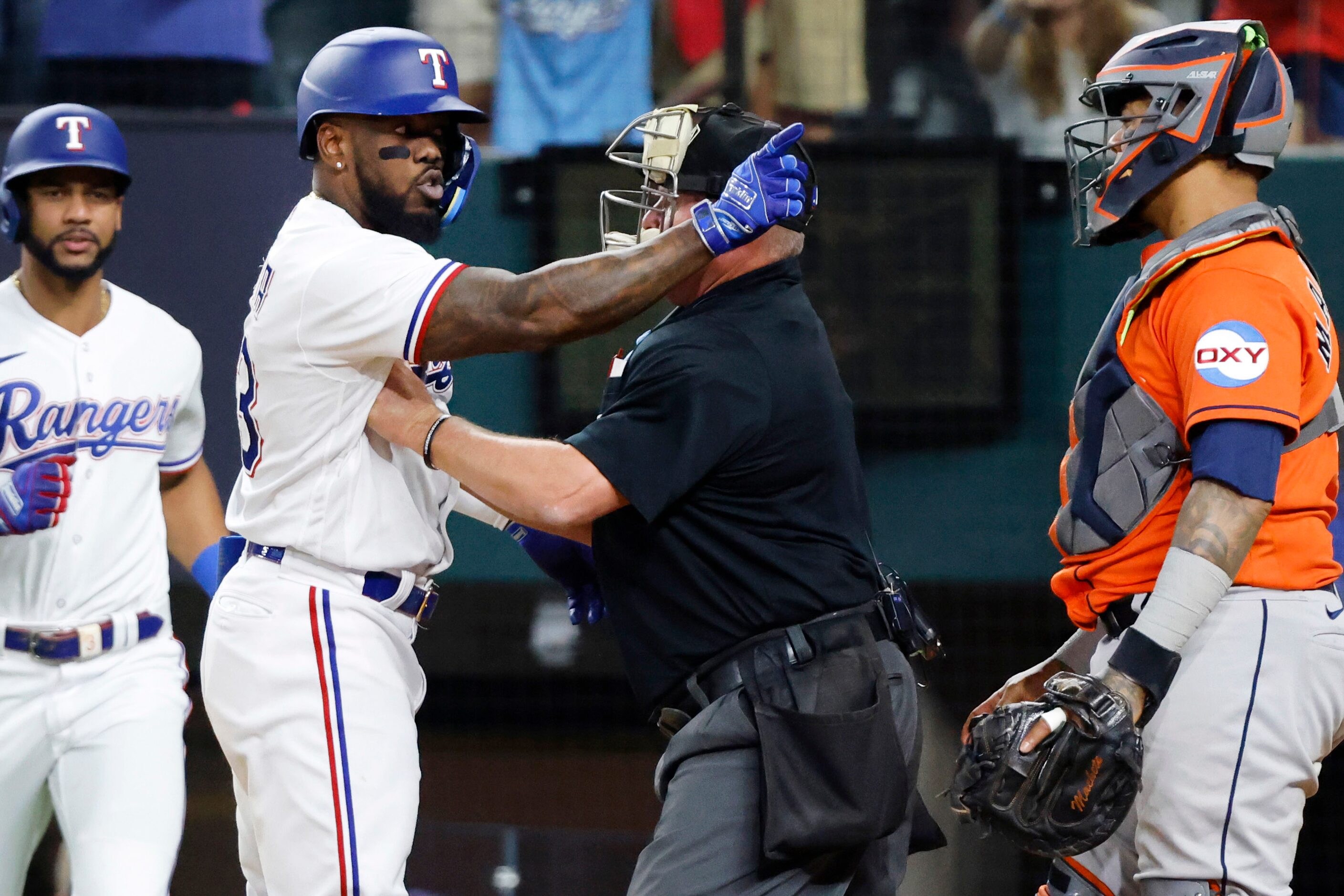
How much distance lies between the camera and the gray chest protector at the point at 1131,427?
2318 millimetres

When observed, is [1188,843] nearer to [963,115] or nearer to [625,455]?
[625,455]

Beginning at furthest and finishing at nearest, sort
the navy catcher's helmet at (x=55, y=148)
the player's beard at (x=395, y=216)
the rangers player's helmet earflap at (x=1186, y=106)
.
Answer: the navy catcher's helmet at (x=55, y=148), the player's beard at (x=395, y=216), the rangers player's helmet earflap at (x=1186, y=106)

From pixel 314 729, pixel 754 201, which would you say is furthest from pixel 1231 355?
pixel 314 729

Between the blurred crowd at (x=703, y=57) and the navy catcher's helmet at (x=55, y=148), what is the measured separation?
233cm

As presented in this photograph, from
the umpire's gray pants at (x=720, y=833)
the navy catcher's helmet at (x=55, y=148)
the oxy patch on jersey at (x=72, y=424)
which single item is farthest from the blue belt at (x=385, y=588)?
the navy catcher's helmet at (x=55, y=148)

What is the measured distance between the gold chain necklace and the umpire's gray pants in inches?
73.8

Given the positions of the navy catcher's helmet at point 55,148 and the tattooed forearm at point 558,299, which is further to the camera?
the navy catcher's helmet at point 55,148

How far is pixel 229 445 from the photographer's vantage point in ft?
17.8

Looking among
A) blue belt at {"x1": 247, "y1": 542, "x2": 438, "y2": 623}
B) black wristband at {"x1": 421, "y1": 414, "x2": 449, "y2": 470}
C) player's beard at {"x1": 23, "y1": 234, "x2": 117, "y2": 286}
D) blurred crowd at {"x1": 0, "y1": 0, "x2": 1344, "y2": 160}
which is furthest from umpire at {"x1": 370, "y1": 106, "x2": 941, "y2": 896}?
blurred crowd at {"x1": 0, "y1": 0, "x2": 1344, "y2": 160}

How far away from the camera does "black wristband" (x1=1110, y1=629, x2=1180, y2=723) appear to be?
2131 mm

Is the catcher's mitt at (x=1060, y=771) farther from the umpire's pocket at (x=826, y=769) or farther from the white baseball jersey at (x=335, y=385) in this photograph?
the white baseball jersey at (x=335, y=385)

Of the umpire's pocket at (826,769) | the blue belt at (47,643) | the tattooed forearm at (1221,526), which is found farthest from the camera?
the blue belt at (47,643)

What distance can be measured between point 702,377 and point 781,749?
0.57 m

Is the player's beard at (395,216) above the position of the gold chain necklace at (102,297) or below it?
above
